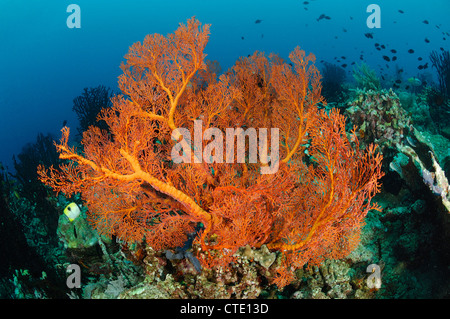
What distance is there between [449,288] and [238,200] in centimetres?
323

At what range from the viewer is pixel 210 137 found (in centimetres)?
399

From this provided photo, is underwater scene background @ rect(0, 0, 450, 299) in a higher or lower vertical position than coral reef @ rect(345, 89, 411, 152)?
lower

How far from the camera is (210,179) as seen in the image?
13.0 feet

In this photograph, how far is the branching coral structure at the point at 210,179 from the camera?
325 centimetres

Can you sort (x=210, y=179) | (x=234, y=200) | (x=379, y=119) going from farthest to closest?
(x=379, y=119)
(x=210, y=179)
(x=234, y=200)

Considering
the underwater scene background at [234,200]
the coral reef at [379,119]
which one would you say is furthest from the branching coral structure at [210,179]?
the coral reef at [379,119]

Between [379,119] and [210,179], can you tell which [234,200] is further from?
[379,119]

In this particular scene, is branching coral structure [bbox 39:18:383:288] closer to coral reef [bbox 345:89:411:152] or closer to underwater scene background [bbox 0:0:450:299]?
underwater scene background [bbox 0:0:450:299]

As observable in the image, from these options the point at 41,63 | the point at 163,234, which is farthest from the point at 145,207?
the point at 41,63

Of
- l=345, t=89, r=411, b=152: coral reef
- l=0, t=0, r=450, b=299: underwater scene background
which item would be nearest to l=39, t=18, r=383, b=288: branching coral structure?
l=0, t=0, r=450, b=299: underwater scene background

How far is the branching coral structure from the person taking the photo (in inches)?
128

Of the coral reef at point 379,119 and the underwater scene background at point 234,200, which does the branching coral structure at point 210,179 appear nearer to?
the underwater scene background at point 234,200

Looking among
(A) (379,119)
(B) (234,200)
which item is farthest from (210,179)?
(A) (379,119)
